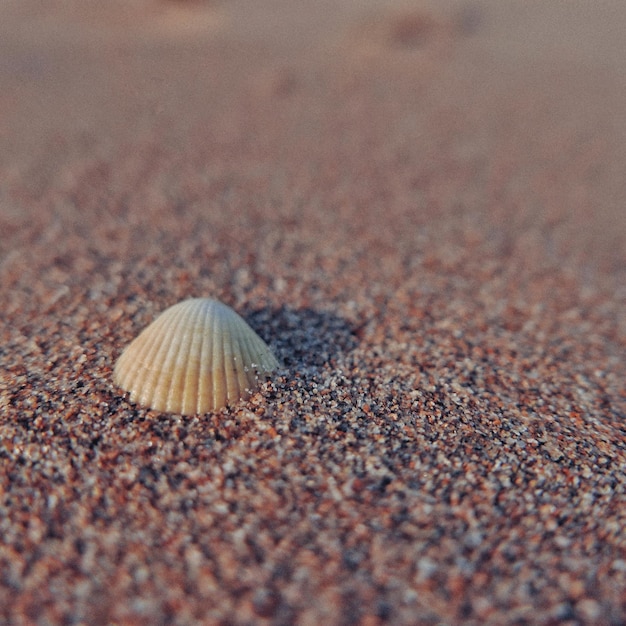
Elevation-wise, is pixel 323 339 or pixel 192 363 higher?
pixel 192 363

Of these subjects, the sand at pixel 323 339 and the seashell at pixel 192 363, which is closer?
the sand at pixel 323 339

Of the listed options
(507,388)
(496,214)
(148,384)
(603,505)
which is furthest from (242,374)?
(496,214)

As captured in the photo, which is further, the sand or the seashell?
the seashell

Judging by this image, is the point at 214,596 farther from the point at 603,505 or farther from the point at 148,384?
the point at 603,505
